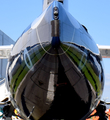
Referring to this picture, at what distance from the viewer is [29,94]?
298cm

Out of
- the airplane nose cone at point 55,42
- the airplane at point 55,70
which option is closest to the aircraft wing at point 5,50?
the airplane at point 55,70

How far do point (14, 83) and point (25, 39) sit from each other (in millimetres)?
699

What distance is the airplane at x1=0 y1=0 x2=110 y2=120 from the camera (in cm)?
260

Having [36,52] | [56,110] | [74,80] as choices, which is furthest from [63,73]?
[56,110]

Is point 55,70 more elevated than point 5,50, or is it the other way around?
point 55,70

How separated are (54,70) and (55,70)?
0.01 meters

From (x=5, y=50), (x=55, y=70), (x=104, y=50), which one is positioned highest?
(x=55, y=70)

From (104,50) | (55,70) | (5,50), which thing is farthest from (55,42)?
(5,50)

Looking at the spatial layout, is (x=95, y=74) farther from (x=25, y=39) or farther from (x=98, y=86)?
(x=25, y=39)

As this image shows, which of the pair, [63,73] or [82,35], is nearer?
[63,73]

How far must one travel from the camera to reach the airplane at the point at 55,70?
2.60 metres

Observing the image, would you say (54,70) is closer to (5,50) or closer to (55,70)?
(55,70)

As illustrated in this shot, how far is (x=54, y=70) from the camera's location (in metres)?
2.64

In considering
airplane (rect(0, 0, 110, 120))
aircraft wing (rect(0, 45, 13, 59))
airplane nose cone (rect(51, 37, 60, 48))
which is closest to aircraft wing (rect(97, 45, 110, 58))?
aircraft wing (rect(0, 45, 13, 59))
